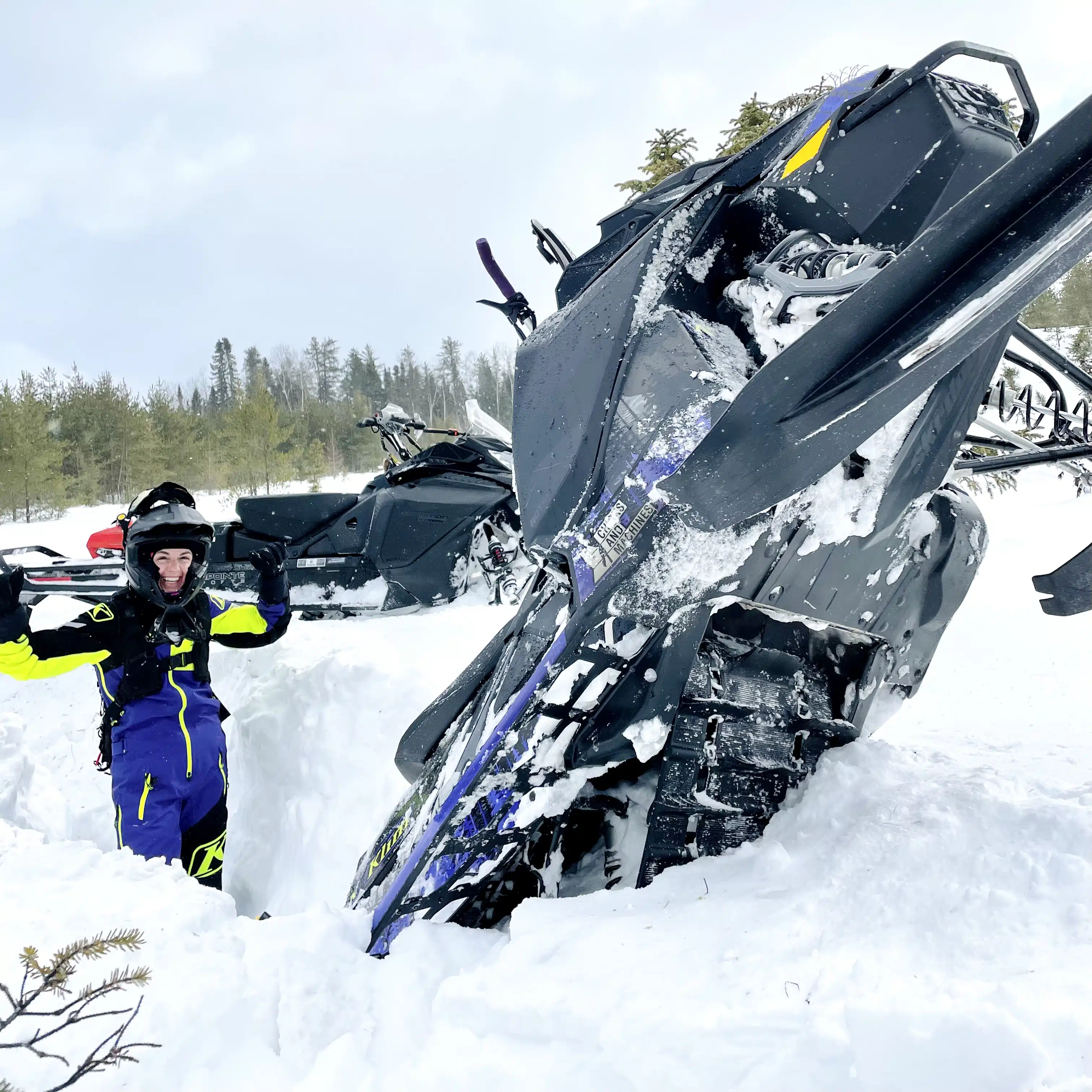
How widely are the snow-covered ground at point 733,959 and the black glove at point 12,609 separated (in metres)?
0.82

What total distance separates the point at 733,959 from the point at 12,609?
10.3 ft

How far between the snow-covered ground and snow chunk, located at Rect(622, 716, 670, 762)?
1.11 ft

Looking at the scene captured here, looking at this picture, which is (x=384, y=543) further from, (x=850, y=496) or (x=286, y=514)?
(x=850, y=496)

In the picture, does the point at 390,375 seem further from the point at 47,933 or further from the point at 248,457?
the point at 47,933

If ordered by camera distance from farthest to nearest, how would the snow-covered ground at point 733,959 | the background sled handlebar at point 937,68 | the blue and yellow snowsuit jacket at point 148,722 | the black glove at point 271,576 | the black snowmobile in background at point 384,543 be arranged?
1. the black snowmobile in background at point 384,543
2. the black glove at point 271,576
3. the blue and yellow snowsuit jacket at point 148,722
4. the background sled handlebar at point 937,68
5. the snow-covered ground at point 733,959

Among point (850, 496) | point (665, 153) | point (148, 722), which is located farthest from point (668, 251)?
point (665, 153)

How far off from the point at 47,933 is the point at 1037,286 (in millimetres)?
2574

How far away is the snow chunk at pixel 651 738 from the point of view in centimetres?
178

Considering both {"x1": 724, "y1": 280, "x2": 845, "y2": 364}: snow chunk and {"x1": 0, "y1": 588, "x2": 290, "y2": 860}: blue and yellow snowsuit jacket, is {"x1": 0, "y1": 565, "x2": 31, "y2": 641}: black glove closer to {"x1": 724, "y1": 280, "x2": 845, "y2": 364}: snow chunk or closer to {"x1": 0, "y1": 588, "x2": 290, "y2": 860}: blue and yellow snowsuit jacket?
{"x1": 0, "y1": 588, "x2": 290, "y2": 860}: blue and yellow snowsuit jacket

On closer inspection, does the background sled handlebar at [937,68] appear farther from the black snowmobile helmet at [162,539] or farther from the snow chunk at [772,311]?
the black snowmobile helmet at [162,539]

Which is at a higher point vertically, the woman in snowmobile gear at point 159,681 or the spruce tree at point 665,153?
the spruce tree at point 665,153

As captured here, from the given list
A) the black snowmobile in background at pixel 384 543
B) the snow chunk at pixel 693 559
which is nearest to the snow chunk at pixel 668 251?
the snow chunk at pixel 693 559

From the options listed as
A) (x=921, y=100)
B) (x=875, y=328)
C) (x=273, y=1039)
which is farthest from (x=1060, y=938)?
(x=921, y=100)

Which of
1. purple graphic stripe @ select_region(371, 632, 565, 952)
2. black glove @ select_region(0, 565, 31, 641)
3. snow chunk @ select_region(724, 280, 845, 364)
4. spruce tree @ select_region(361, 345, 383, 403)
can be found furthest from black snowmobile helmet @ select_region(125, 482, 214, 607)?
spruce tree @ select_region(361, 345, 383, 403)
